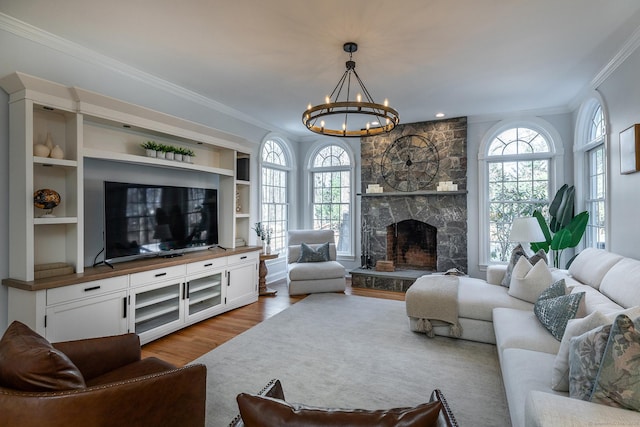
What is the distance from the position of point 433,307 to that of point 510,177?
10.9 feet

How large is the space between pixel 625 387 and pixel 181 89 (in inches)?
185

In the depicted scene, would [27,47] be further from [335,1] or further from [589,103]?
[589,103]

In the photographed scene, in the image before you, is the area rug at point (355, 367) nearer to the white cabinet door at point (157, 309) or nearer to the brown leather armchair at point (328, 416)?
the white cabinet door at point (157, 309)

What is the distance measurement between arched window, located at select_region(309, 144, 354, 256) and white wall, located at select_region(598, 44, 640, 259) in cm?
397

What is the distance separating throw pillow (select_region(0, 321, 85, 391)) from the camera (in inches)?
48.3

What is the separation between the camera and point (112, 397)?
128 cm

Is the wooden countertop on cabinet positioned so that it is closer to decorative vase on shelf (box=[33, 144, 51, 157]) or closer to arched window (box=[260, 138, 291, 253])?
decorative vase on shelf (box=[33, 144, 51, 157])

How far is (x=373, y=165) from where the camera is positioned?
6.42m

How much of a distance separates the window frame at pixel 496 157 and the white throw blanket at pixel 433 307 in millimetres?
2380

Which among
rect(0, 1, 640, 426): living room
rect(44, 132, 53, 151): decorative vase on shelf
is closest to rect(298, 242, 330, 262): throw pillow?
rect(0, 1, 640, 426): living room

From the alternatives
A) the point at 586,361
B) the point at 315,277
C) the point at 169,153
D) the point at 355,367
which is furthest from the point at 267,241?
the point at 586,361

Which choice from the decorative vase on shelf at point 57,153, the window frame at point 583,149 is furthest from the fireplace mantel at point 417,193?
the decorative vase on shelf at point 57,153

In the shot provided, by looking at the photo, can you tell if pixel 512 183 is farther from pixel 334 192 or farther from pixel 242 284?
pixel 242 284

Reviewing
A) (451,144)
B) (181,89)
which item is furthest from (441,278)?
(181,89)
